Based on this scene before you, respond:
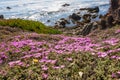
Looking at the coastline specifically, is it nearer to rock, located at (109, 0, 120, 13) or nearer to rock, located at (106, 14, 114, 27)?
rock, located at (106, 14, 114, 27)

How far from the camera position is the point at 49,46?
12930 millimetres

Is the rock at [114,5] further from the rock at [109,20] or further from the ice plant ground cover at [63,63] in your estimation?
the ice plant ground cover at [63,63]

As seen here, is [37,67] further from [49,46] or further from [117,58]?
[49,46]

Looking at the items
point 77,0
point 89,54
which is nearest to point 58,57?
point 89,54

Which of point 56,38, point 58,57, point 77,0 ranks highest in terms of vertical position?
point 58,57

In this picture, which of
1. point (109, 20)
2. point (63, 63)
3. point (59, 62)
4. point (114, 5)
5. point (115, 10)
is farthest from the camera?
point (114, 5)

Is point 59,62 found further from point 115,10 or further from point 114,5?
point 114,5

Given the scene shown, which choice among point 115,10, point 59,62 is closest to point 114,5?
point 115,10

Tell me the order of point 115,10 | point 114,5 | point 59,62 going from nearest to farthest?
point 59,62
point 115,10
point 114,5

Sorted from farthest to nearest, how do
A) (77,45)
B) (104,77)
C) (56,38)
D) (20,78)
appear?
(56,38), (77,45), (20,78), (104,77)

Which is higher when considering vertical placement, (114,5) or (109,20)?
(114,5)

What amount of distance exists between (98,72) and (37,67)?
203 cm

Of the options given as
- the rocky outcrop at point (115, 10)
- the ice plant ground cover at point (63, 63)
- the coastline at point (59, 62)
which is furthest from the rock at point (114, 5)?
the ice plant ground cover at point (63, 63)

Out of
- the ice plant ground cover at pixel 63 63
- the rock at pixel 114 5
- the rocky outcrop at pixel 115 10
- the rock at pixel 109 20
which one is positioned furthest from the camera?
the rock at pixel 114 5
